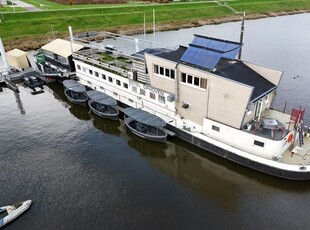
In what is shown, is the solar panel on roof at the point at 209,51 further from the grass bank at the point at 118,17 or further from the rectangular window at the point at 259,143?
the grass bank at the point at 118,17

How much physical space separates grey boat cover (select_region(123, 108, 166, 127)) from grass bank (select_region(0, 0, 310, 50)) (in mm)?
57091

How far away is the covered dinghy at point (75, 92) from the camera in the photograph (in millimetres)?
47812

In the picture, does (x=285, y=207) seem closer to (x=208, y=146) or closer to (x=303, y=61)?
(x=208, y=146)

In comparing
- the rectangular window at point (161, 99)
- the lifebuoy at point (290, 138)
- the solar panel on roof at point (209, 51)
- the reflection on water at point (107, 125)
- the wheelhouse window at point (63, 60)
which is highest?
the solar panel on roof at point (209, 51)

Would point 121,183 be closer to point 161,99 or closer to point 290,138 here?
point 161,99

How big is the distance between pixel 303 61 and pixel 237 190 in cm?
5139

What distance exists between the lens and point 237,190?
2997 centimetres

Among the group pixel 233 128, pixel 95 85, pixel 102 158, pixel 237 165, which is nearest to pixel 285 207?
pixel 237 165

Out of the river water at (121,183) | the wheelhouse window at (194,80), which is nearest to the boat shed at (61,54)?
the river water at (121,183)

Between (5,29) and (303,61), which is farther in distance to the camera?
(5,29)

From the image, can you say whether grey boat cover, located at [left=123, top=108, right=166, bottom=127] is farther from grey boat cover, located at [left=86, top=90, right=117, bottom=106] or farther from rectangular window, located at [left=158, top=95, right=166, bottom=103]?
grey boat cover, located at [left=86, top=90, right=117, bottom=106]

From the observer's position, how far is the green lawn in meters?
91.6

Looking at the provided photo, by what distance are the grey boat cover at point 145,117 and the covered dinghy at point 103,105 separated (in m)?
4.01

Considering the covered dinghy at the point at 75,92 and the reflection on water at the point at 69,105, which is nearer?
the reflection on water at the point at 69,105
